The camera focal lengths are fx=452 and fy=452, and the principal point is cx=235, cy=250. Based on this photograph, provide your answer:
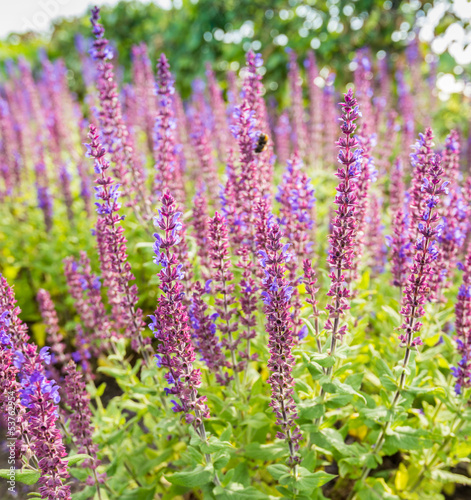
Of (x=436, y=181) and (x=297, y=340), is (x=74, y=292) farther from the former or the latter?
(x=436, y=181)

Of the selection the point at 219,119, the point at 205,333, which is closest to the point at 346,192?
the point at 205,333

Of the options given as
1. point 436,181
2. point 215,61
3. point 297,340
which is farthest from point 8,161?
point 215,61

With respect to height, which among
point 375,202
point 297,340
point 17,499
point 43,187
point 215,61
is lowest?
point 17,499

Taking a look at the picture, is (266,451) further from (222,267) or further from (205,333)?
(222,267)

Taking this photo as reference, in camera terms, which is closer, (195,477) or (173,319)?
(173,319)

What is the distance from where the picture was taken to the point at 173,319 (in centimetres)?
231

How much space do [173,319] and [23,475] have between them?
1253 mm

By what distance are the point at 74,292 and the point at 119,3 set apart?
1525cm

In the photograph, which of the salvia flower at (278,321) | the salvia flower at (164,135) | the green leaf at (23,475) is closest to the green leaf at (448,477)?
the salvia flower at (278,321)

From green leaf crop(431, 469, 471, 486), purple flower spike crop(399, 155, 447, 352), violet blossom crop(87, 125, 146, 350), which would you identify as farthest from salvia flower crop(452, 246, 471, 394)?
violet blossom crop(87, 125, 146, 350)

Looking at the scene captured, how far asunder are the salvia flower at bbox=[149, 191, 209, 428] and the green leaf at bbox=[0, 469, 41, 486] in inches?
35.2

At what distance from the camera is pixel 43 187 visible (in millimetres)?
6055

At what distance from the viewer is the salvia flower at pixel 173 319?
2.28 m

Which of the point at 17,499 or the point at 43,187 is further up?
the point at 43,187
